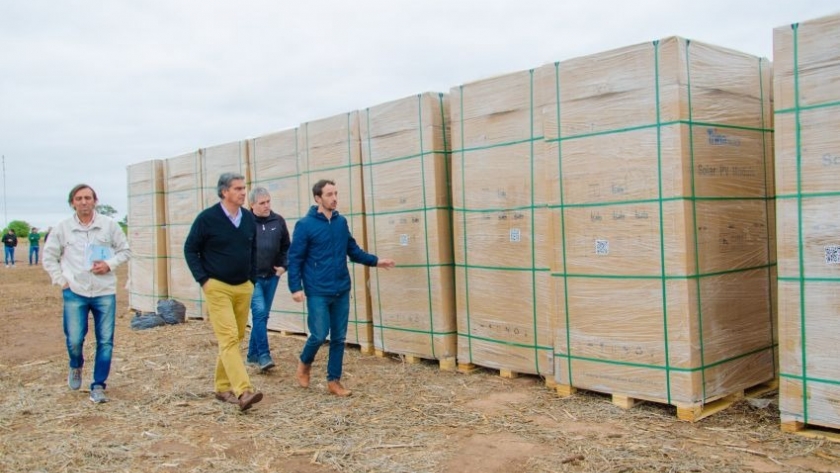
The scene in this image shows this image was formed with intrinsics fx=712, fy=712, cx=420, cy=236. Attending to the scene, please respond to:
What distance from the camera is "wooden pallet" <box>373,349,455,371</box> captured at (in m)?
6.96

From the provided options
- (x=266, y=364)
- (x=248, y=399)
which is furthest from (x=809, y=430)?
(x=266, y=364)

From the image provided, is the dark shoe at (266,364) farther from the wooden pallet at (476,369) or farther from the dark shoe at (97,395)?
the wooden pallet at (476,369)

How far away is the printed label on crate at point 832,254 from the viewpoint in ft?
14.4

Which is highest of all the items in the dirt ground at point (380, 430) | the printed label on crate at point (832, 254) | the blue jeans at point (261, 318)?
the printed label on crate at point (832, 254)

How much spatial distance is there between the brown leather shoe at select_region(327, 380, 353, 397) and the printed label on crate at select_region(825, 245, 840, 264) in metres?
3.80

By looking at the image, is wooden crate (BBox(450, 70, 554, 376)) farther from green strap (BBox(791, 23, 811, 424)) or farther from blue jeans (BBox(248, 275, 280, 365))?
blue jeans (BBox(248, 275, 280, 365))

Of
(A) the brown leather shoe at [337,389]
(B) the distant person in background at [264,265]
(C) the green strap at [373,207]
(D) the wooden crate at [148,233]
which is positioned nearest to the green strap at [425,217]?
(C) the green strap at [373,207]

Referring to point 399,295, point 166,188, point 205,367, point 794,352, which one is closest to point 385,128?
point 399,295

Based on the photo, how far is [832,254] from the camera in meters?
4.41

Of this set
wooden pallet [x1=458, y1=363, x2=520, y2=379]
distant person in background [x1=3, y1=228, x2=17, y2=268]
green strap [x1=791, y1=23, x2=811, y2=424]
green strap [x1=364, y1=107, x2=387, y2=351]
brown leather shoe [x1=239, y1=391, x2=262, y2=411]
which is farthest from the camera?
distant person in background [x1=3, y1=228, x2=17, y2=268]

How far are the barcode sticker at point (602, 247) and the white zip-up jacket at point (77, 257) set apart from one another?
3945 mm

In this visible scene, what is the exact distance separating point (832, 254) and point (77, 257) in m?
5.66

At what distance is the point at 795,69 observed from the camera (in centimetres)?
454

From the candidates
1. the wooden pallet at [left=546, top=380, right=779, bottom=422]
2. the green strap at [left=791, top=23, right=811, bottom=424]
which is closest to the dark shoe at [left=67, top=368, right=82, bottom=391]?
the wooden pallet at [left=546, top=380, right=779, bottom=422]
